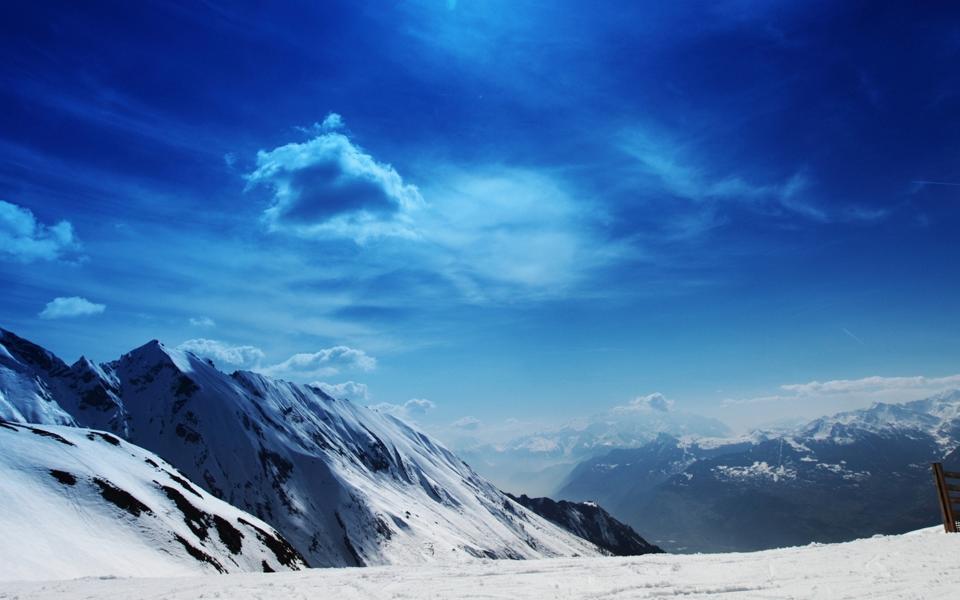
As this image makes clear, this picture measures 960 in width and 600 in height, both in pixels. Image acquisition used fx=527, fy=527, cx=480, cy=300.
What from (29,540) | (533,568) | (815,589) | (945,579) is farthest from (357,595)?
(29,540)

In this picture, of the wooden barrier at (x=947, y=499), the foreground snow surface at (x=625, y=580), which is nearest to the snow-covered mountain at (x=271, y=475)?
the foreground snow surface at (x=625, y=580)

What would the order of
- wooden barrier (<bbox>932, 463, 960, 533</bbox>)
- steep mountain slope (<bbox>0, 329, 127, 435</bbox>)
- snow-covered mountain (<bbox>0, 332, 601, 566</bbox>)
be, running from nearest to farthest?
1. wooden barrier (<bbox>932, 463, 960, 533</bbox>)
2. snow-covered mountain (<bbox>0, 332, 601, 566</bbox>)
3. steep mountain slope (<bbox>0, 329, 127, 435</bbox>)

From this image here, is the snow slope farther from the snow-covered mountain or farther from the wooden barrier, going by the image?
the wooden barrier

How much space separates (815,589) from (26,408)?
211750 millimetres

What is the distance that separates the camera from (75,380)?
196 metres

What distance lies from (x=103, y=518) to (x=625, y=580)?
4609 centimetres

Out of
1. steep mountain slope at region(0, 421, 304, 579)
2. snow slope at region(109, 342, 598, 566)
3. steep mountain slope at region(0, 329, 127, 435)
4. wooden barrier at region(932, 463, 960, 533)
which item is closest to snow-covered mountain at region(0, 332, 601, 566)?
snow slope at region(109, 342, 598, 566)

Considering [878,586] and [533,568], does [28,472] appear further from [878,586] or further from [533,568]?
[878,586]

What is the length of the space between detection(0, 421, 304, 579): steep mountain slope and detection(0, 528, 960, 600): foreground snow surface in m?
18.5

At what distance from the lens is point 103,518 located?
42312mm

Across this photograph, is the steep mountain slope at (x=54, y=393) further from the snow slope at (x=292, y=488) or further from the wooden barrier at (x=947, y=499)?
the wooden barrier at (x=947, y=499)

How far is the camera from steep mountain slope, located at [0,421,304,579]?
3209cm

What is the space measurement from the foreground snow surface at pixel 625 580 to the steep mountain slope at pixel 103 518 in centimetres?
1846

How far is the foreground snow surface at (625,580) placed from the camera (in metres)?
11.2
